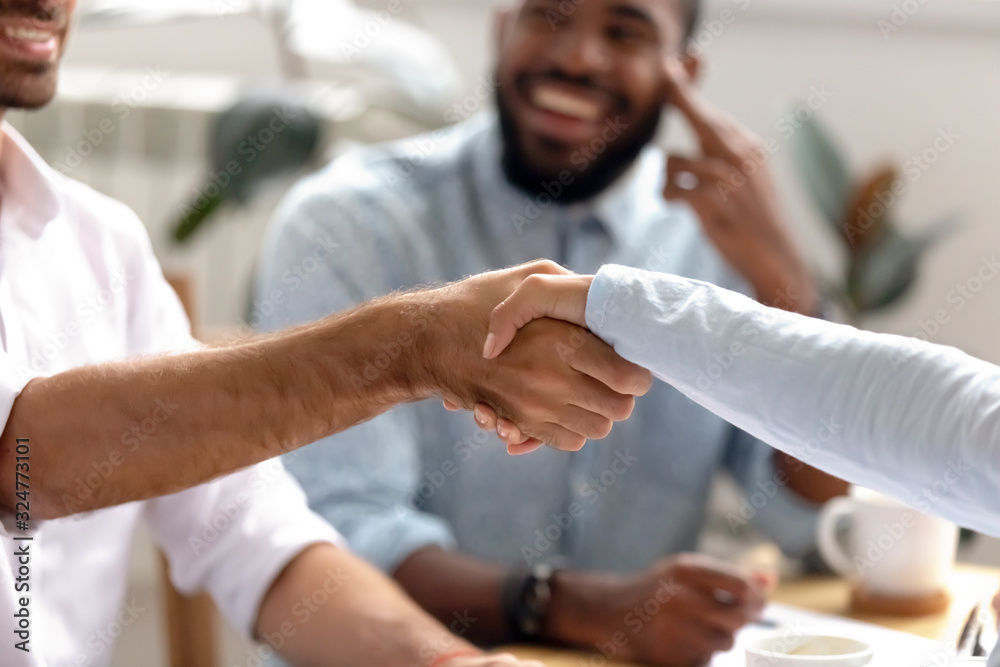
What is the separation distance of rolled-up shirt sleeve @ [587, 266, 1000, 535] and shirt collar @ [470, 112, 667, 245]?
696mm

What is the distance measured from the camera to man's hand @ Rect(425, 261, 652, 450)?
0.73m

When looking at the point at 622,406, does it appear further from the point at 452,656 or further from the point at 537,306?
the point at 452,656

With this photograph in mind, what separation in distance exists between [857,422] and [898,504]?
0.44 metres

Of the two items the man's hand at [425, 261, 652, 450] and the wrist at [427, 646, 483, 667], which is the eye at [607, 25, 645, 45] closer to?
the man's hand at [425, 261, 652, 450]

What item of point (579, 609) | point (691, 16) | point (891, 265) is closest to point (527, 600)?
point (579, 609)

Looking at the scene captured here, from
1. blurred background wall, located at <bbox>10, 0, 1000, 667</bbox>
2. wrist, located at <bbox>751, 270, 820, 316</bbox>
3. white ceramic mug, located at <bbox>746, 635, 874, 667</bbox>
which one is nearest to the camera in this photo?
white ceramic mug, located at <bbox>746, 635, 874, 667</bbox>

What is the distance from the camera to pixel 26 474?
26.2 inches

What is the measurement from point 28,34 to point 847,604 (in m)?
0.91

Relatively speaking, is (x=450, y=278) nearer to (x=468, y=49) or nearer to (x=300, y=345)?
(x=300, y=345)

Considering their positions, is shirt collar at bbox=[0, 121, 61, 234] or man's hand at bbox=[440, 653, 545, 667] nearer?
man's hand at bbox=[440, 653, 545, 667]

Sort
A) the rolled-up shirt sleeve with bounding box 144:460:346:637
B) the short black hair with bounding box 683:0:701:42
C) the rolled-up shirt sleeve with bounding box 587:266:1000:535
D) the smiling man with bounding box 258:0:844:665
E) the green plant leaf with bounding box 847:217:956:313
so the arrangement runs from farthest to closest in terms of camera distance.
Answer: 1. the green plant leaf with bounding box 847:217:956:313
2. the short black hair with bounding box 683:0:701:42
3. the smiling man with bounding box 258:0:844:665
4. the rolled-up shirt sleeve with bounding box 144:460:346:637
5. the rolled-up shirt sleeve with bounding box 587:266:1000:535

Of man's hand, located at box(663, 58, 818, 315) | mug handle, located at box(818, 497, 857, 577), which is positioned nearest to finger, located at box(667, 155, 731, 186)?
man's hand, located at box(663, 58, 818, 315)

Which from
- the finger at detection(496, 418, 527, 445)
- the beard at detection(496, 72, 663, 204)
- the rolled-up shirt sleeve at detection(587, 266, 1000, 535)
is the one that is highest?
the rolled-up shirt sleeve at detection(587, 266, 1000, 535)

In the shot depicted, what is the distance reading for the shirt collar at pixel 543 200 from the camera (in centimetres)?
134
